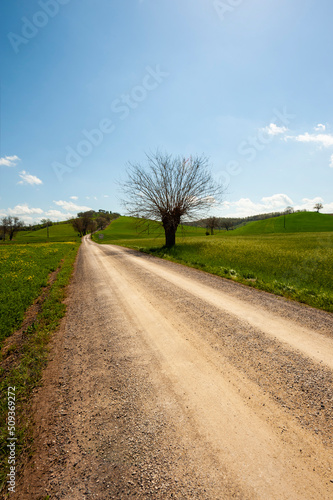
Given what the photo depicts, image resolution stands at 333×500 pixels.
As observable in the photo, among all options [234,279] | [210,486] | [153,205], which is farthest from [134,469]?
[153,205]

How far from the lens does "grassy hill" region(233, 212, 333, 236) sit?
74.4 metres

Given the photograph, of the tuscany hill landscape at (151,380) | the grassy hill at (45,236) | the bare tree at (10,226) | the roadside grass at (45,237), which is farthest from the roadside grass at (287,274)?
the bare tree at (10,226)

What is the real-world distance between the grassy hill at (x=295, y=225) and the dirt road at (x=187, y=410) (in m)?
74.4

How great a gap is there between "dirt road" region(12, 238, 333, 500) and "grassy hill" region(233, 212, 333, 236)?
7437 centimetres

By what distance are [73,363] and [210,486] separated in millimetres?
3219

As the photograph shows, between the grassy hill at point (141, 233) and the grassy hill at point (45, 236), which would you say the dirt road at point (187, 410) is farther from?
the grassy hill at point (45, 236)

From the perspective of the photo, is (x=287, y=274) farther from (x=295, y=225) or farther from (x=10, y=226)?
(x=10, y=226)

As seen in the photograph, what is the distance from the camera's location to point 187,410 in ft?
10.1

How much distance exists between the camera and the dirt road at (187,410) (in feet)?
Answer: 7.31

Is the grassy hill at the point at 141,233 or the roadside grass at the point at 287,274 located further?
the grassy hill at the point at 141,233

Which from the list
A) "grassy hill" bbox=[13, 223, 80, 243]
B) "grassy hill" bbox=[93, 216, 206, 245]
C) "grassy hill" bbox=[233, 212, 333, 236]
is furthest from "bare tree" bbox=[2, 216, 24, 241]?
"grassy hill" bbox=[233, 212, 333, 236]

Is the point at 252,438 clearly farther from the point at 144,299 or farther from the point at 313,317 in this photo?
the point at 144,299

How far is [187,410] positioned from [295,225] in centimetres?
9135

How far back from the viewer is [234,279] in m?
11.0
